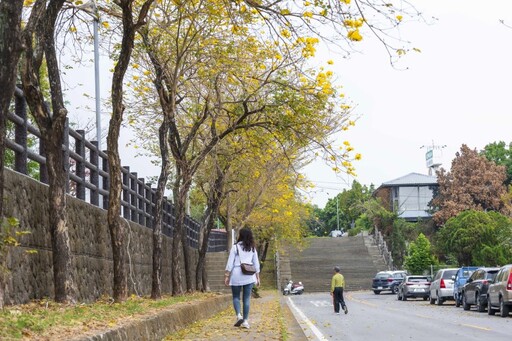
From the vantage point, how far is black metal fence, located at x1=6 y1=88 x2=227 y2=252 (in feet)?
40.1

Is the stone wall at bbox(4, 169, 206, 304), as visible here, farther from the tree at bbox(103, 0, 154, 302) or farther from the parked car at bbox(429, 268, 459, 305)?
the parked car at bbox(429, 268, 459, 305)

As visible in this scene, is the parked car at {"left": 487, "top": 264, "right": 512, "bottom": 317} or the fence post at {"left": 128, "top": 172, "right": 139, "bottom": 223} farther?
the parked car at {"left": 487, "top": 264, "right": 512, "bottom": 317}

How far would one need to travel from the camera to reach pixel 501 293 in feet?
79.5

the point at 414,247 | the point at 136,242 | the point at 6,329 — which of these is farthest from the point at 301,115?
the point at 414,247

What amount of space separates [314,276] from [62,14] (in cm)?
5238

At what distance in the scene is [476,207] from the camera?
71.1m

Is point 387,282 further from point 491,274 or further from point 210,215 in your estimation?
point 210,215

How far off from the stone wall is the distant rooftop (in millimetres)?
66258

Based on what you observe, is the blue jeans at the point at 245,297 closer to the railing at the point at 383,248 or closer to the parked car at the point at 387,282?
the parked car at the point at 387,282

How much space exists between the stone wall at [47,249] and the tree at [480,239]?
34.5 m

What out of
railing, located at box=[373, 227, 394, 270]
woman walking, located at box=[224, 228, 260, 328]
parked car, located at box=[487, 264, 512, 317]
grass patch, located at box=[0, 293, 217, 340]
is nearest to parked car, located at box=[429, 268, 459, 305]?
parked car, located at box=[487, 264, 512, 317]

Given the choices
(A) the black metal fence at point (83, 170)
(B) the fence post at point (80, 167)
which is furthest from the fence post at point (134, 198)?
(B) the fence post at point (80, 167)

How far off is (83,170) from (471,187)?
59307mm

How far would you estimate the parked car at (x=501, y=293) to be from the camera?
77.8ft
